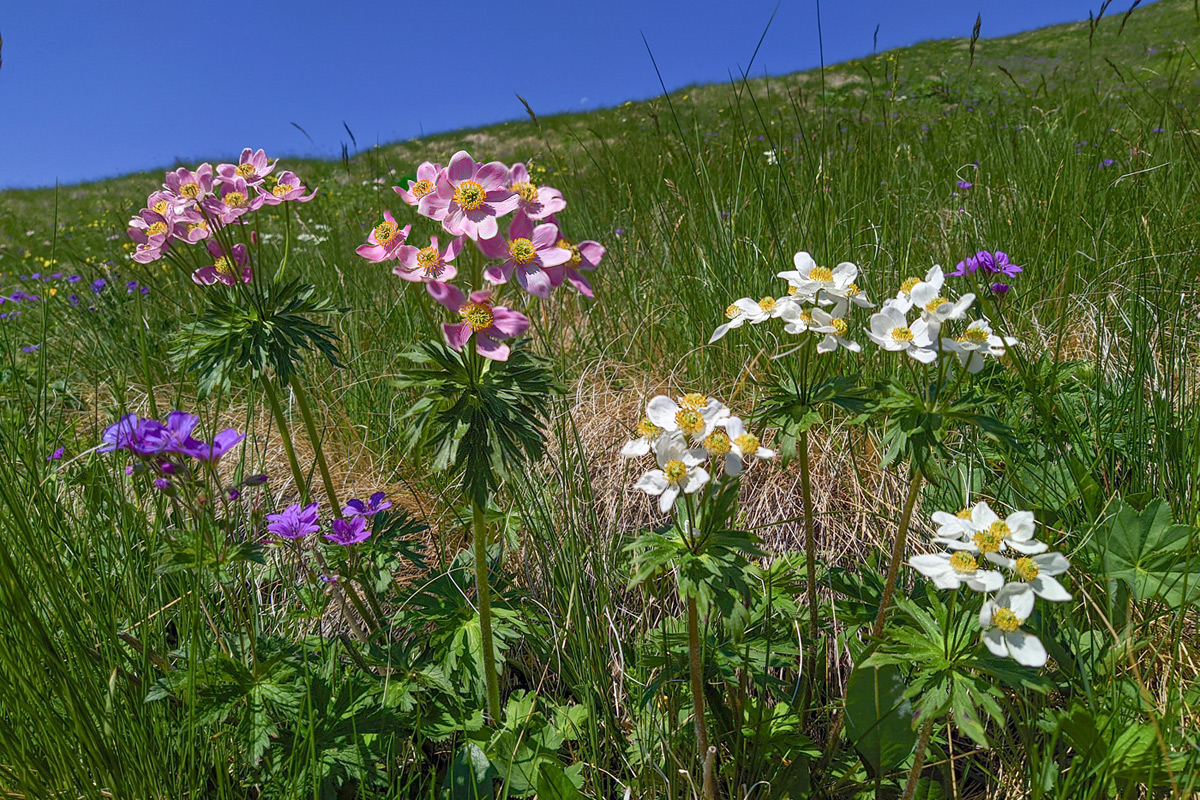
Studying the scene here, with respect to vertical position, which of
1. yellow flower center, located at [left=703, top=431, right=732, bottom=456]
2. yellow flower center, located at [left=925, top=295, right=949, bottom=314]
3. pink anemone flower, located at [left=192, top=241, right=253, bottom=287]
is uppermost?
pink anemone flower, located at [left=192, top=241, right=253, bottom=287]

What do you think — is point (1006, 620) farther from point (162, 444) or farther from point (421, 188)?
point (162, 444)

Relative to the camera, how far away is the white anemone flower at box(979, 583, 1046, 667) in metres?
0.97

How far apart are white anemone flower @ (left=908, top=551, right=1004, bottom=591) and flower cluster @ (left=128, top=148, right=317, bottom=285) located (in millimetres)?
1451

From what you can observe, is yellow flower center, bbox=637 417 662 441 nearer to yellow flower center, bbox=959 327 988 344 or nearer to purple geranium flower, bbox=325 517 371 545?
yellow flower center, bbox=959 327 988 344

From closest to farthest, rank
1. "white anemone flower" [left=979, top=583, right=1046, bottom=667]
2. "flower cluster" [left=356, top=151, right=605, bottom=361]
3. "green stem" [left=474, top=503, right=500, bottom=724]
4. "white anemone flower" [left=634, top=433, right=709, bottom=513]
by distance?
"white anemone flower" [left=979, top=583, right=1046, bottom=667], "white anemone flower" [left=634, top=433, right=709, bottom=513], "flower cluster" [left=356, top=151, right=605, bottom=361], "green stem" [left=474, top=503, right=500, bottom=724]

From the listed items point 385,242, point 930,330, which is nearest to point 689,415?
point 930,330

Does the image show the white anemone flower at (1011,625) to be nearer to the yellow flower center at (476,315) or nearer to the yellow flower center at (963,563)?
the yellow flower center at (963,563)

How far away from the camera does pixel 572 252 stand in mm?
1303

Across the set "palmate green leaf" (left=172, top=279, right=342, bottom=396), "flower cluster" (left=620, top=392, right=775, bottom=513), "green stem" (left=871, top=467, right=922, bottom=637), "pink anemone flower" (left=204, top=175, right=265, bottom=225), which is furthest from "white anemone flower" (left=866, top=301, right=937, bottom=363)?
"pink anemone flower" (left=204, top=175, right=265, bottom=225)

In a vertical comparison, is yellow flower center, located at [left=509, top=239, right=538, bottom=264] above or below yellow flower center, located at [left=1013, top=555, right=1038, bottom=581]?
above

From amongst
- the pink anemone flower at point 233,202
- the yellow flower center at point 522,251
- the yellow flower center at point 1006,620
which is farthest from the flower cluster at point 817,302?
the pink anemone flower at point 233,202

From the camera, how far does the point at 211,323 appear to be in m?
1.66

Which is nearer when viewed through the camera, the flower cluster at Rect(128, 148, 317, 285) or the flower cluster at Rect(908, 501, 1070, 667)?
the flower cluster at Rect(908, 501, 1070, 667)

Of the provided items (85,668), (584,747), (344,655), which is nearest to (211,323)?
(85,668)
